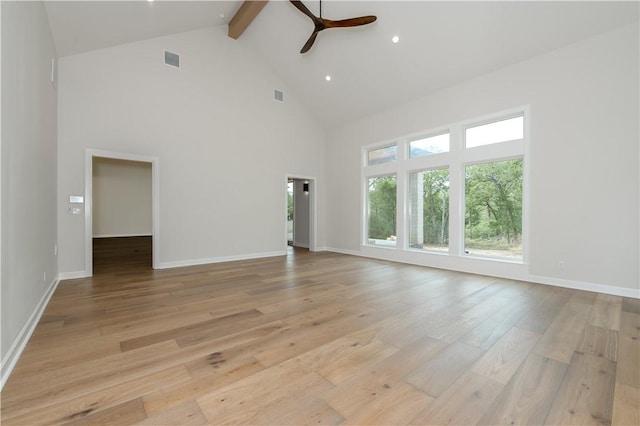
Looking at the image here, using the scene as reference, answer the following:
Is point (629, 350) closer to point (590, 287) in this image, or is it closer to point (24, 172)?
point (590, 287)

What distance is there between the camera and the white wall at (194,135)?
173 inches

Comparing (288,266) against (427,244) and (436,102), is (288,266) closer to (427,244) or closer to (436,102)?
(427,244)

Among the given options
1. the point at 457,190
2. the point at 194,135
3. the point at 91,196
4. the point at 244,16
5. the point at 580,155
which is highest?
the point at 244,16

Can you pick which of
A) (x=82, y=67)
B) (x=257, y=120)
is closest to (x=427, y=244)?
(x=257, y=120)

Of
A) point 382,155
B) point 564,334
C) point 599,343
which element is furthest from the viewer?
point 382,155

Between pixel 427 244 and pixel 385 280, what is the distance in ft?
6.17

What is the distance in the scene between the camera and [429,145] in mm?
5613

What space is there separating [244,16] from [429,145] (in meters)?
4.33

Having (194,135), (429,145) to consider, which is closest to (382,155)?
(429,145)

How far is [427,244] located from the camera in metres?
5.69

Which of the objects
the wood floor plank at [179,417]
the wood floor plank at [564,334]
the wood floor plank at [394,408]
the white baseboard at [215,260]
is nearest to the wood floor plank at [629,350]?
the wood floor plank at [564,334]

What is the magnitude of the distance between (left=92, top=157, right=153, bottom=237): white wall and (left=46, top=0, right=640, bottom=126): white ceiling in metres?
5.52

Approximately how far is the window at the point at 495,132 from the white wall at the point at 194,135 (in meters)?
3.95

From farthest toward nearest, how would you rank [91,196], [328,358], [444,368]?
[91,196] → [328,358] → [444,368]
